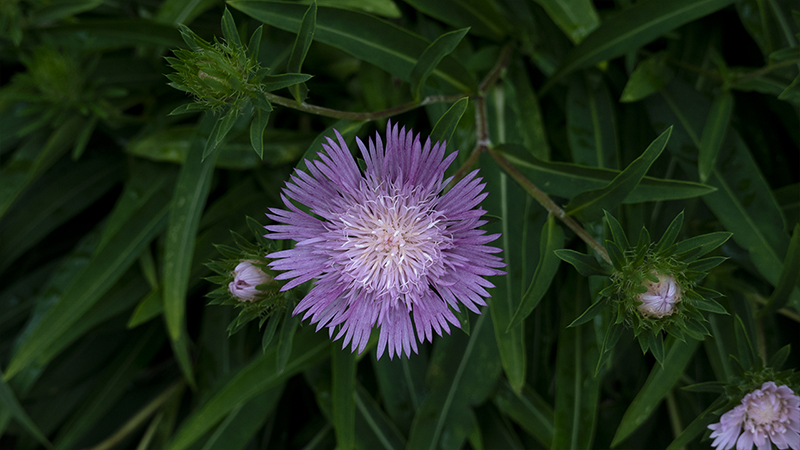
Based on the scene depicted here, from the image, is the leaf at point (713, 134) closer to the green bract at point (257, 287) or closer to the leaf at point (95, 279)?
the green bract at point (257, 287)

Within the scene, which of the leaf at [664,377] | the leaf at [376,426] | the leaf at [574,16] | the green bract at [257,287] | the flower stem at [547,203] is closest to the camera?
the green bract at [257,287]

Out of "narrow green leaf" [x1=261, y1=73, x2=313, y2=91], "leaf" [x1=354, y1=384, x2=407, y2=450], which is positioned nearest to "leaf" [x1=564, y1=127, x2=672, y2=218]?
"narrow green leaf" [x1=261, y1=73, x2=313, y2=91]

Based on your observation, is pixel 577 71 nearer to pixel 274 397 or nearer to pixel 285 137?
pixel 285 137

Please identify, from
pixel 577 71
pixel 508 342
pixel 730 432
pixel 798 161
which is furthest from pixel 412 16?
pixel 730 432

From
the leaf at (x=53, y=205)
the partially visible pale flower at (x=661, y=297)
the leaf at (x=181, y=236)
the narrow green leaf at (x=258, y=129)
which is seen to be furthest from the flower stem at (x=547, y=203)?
the leaf at (x=53, y=205)

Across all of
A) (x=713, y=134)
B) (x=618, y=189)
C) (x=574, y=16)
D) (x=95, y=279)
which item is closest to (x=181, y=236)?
(x=95, y=279)

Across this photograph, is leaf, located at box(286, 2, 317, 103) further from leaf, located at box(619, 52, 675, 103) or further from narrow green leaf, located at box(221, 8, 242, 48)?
leaf, located at box(619, 52, 675, 103)
